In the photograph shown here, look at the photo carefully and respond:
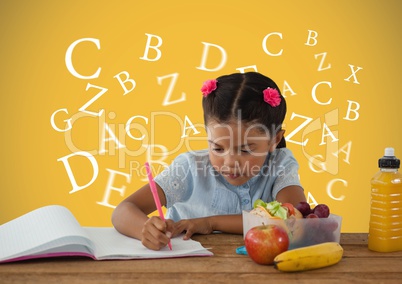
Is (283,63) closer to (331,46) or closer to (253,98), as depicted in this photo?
(331,46)

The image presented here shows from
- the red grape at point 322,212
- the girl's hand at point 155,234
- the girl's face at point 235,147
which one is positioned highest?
the girl's face at point 235,147

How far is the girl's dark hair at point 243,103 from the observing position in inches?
58.7

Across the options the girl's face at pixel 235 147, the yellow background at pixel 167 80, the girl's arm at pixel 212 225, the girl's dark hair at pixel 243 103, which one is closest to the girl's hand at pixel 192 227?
the girl's arm at pixel 212 225

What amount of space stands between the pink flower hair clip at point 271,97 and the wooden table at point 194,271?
0.54 meters

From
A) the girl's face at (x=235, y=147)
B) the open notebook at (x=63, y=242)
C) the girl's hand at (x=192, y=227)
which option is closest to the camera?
the open notebook at (x=63, y=242)

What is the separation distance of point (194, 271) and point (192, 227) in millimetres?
324

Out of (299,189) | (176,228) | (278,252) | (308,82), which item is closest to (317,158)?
(308,82)

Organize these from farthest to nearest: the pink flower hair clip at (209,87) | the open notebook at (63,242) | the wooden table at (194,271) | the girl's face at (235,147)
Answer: the pink flower hair clip at (209,87), the girl's face at (235,147), the open notebook at (63,242), the wooden table at (194,271)

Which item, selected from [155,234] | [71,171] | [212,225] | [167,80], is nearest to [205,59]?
[167,80]

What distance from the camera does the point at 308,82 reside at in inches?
120

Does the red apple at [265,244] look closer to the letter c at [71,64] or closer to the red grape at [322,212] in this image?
the red grape at [322,212]

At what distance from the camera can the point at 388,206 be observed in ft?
3.74

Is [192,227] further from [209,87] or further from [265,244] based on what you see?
[209,87]

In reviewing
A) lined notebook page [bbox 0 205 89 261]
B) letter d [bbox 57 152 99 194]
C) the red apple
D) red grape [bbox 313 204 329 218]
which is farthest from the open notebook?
letter d [bbox 57 152 99 194]
